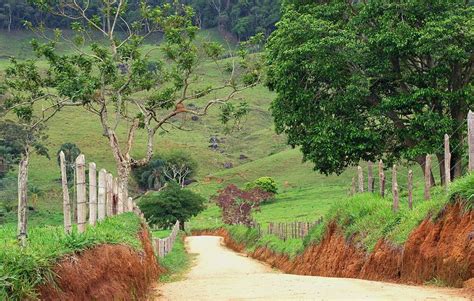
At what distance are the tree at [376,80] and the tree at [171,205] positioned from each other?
159 feet

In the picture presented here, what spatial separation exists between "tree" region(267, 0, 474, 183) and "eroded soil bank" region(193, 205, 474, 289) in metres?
5.98

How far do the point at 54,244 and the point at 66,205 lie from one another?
3.12 m

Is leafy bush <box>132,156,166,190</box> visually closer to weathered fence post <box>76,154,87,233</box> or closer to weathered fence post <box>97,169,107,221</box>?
weathered fence post <box>97,169,107,221</box>

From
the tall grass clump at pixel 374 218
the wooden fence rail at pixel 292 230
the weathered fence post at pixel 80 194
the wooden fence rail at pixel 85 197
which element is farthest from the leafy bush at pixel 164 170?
the weathered fence post at pixel 80 194

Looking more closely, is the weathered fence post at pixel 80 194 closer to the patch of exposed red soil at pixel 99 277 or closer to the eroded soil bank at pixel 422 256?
the patch of exposed red soil at pixel 99 277

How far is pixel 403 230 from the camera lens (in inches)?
642

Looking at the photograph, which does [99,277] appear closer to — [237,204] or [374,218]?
[374,218]

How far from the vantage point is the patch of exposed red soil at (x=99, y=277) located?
8492 millimetres

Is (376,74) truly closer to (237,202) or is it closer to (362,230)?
(362,230)

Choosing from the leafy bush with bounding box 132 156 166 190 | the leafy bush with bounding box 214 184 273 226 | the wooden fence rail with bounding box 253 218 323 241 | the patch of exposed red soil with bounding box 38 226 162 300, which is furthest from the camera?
the leafy bush with bounding box 132 156 166 190

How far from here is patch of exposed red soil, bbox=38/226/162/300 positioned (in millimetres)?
8492

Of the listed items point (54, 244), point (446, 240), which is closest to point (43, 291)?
point (54, 244)

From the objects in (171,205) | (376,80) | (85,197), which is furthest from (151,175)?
(85,197)

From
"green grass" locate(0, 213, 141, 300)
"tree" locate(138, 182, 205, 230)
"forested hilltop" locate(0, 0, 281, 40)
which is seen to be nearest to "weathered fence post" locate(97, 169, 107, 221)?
"green grass" locate(0, 213, 141, 300)
